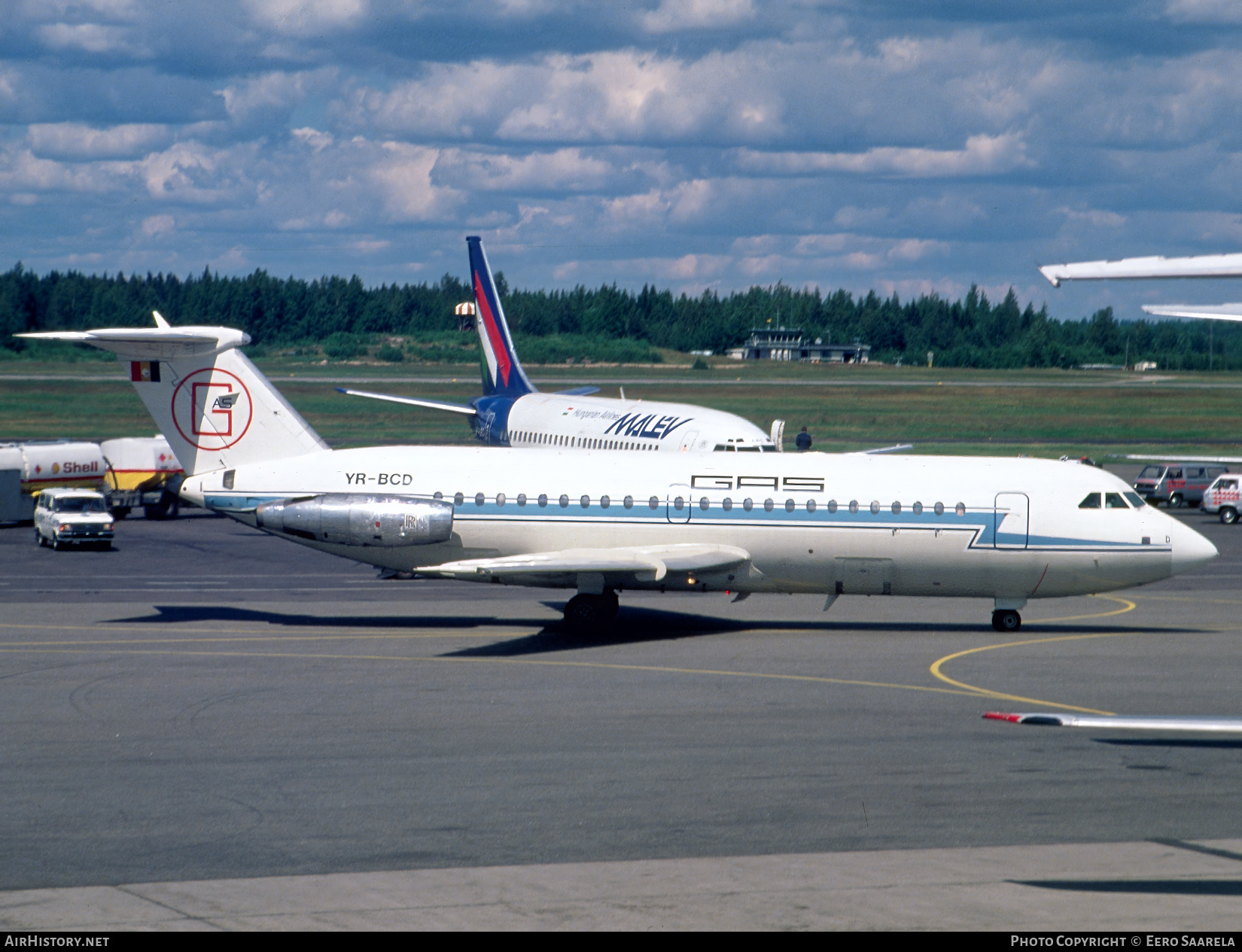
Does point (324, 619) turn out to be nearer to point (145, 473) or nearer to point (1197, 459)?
point (145, 473)

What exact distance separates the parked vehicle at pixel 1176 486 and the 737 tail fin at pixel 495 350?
30.9 meters

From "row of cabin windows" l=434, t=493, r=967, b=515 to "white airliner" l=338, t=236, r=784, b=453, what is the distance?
48.0 feet

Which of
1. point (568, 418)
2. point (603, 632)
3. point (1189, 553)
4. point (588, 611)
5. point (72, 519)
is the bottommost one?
point (603, 632)

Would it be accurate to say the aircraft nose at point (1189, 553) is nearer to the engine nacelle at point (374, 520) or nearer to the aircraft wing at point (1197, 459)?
the engine nacelle at point (374, 520)

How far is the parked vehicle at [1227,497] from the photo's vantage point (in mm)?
63094

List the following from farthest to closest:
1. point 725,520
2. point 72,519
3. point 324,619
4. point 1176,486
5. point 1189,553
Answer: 1. point 1176,486
2. point 72,519
3. point 324,619
4. point 725,520
5. point 1189,553

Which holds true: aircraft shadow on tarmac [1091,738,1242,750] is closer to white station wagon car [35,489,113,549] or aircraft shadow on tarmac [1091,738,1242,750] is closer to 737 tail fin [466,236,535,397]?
white station wagon car [35,489,113,549]

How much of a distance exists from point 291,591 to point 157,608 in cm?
484

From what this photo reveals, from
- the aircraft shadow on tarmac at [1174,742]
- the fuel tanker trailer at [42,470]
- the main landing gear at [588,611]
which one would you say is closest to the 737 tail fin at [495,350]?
the fuel tanker trailer at [42,470]

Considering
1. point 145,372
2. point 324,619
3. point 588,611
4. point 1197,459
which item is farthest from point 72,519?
point 1197,459

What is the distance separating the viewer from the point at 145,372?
3491 centimetres

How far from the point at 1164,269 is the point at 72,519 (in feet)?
150

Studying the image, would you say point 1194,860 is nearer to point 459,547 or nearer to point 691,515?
point 691,515

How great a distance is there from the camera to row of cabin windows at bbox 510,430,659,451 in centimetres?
5228
